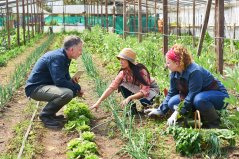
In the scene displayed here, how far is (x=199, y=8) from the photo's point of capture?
25.3 meters

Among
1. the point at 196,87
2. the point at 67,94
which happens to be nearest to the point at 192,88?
the point at 196,87

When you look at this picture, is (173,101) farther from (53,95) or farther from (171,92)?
(53,95)

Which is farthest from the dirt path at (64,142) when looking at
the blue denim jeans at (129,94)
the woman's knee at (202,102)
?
the woman's knee at (202,102)

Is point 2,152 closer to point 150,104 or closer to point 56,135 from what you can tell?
point 56,135

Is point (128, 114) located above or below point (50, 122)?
above

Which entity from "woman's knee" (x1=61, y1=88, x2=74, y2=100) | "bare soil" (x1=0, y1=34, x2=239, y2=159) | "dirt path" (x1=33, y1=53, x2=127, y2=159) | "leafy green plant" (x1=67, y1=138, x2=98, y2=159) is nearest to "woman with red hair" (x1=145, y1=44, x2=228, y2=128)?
"bare soil" (x1=0, y1=34, x2=239, y2=159)

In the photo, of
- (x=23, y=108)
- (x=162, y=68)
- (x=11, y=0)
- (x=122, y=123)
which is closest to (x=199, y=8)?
(x=11, y=0)

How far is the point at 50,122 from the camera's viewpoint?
19.1 ft

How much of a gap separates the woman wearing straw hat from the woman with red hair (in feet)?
3.20

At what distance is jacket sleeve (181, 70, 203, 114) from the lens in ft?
15.4

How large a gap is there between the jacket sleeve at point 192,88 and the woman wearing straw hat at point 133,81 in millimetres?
1162

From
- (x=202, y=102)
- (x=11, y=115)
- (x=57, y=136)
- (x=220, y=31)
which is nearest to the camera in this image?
(x=202, y=102)

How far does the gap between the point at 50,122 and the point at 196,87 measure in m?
2.17

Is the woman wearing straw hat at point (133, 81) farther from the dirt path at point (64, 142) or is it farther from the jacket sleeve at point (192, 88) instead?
the jacket sleeve at point (192, 88)
